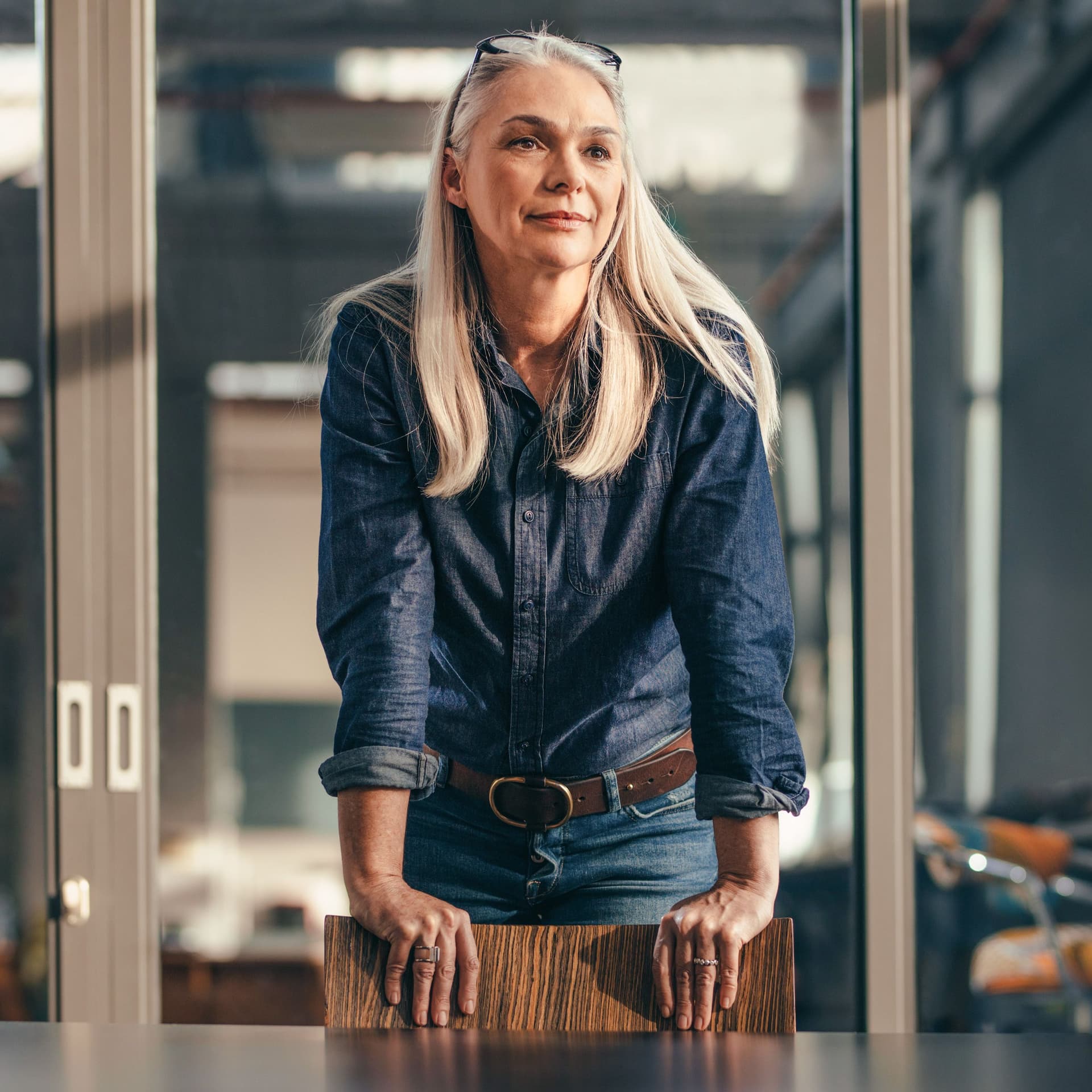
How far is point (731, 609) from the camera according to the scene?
4.06ft

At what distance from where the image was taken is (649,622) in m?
1.34

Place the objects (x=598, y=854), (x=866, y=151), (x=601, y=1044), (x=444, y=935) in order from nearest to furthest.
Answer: (x=601, y=1044) < (x=444, y=935) < (x=598, y=854) < (x=866, y=151)

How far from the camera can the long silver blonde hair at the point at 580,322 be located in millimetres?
1314

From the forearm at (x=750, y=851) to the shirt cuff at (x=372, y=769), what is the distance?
1.07ft

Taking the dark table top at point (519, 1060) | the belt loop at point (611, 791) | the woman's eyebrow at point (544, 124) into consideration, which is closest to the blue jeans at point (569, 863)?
the belt loop at point (611, 791)

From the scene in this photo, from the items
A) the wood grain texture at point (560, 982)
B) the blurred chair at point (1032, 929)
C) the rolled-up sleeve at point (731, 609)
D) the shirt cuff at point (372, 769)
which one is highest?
the rolled-up sleeve at point (731, 609)

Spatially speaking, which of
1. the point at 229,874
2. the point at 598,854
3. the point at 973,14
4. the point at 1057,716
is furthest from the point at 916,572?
the point at 229,874

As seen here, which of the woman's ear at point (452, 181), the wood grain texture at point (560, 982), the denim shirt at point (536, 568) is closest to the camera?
the wood grain texture at point (560, 982)

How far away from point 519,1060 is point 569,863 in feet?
2.02

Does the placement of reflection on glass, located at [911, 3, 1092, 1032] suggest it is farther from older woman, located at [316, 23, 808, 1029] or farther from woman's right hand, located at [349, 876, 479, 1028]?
woman's right hand, located at [349, 876, 479, 1028]

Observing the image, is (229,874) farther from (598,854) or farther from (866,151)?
(866,151)

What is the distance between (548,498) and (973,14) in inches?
66.0

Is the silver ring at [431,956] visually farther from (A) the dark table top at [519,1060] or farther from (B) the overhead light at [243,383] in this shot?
(B) the overhead light at [243,383]

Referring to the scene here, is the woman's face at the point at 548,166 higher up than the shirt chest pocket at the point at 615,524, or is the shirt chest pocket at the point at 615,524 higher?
the woman's face at the point at 548,166
